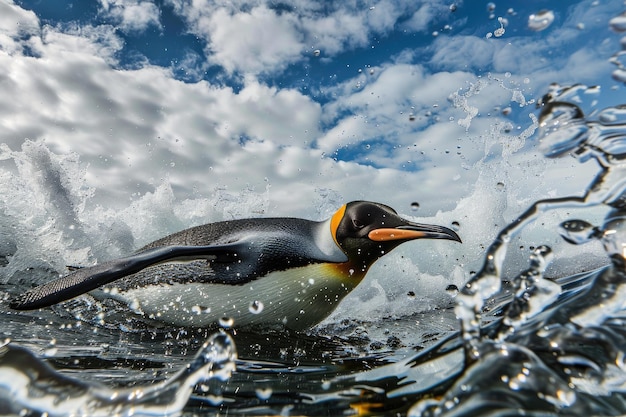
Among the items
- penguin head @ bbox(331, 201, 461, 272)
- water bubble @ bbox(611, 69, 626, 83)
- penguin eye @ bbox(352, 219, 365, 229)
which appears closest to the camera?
water bubble @ bbox(611, 69, 626, 83)

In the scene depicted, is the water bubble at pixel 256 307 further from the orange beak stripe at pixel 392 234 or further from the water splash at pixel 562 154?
the water splash at pixel 562 154

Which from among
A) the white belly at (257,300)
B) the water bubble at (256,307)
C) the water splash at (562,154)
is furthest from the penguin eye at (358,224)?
the water splash at (562,154)

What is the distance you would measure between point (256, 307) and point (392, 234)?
115 cm

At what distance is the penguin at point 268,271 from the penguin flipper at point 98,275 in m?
0.01

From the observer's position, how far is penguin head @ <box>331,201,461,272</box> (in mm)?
3402

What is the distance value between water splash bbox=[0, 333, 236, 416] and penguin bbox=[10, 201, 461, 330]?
1756mm

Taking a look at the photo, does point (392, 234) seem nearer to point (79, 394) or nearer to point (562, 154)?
point (562, 154)

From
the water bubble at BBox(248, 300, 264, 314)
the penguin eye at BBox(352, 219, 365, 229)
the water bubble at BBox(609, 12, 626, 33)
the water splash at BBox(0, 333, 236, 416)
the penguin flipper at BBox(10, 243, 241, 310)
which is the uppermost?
the water bubble at BBox(609, 12, 626, 33)

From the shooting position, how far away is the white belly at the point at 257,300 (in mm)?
3318

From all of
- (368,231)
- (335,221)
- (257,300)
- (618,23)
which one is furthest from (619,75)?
(257,300)

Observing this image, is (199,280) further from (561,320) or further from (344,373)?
(561,320)

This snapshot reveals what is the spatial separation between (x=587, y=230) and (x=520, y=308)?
496mm

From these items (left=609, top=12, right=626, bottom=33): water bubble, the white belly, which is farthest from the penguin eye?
(left=609, top=12, right=626, bottom=33): water bubble

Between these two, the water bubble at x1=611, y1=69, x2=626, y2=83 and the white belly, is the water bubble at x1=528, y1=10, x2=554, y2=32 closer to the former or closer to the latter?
the water bubble at x1=611, y1=69, x2=626, y2=83
